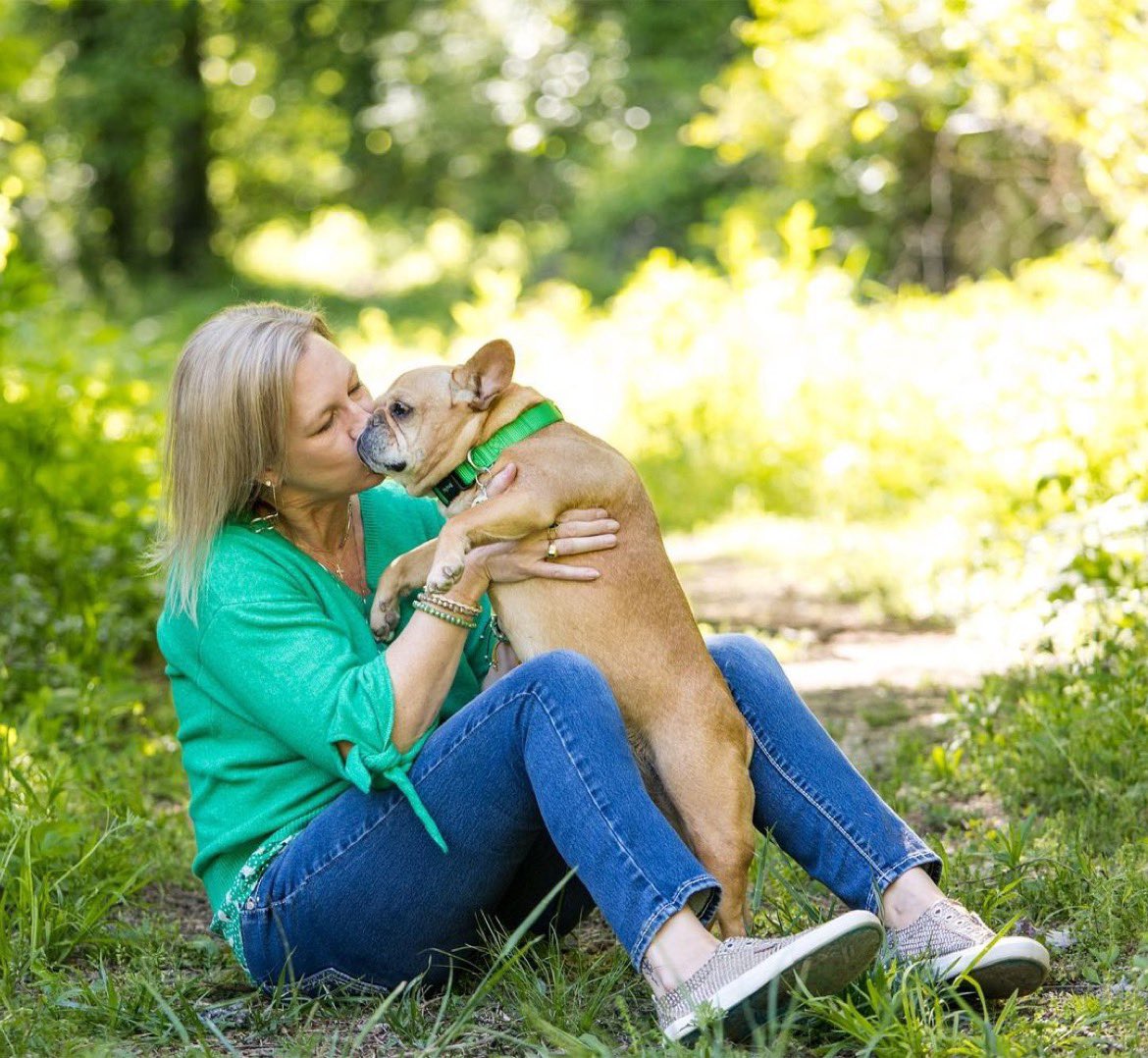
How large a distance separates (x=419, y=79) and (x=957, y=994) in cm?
2185

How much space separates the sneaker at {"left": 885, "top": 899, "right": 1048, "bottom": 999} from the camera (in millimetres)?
2422

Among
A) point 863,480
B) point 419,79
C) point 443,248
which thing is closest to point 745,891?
point 863,480

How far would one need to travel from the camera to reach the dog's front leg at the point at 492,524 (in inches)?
112

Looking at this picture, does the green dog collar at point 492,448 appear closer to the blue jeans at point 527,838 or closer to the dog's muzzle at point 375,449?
the dog's muzzle at point 375,449

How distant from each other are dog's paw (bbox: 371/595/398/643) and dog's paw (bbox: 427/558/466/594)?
318 mm

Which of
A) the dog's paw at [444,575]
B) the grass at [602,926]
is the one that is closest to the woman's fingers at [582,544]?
the dog's paw at [444,575]

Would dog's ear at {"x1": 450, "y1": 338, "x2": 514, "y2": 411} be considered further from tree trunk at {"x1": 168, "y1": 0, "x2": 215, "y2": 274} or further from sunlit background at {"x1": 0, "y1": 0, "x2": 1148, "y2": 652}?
tree trunk at {"x1": 168, "y1": 0, "x2": 215, "y2": 274}

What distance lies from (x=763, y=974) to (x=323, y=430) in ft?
4.70

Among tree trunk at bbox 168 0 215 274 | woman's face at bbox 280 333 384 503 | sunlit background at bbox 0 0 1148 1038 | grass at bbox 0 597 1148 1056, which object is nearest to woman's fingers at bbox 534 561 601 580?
woman's face at bbox 280 333 384 503

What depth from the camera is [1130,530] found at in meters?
4.45

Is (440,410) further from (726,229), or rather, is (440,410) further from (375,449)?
(726,229)

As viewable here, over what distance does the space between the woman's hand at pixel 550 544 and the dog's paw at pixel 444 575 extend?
0.36ft

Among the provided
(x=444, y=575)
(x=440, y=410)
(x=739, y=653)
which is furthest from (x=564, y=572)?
(x=440, y=410)

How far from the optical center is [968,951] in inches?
97.4
